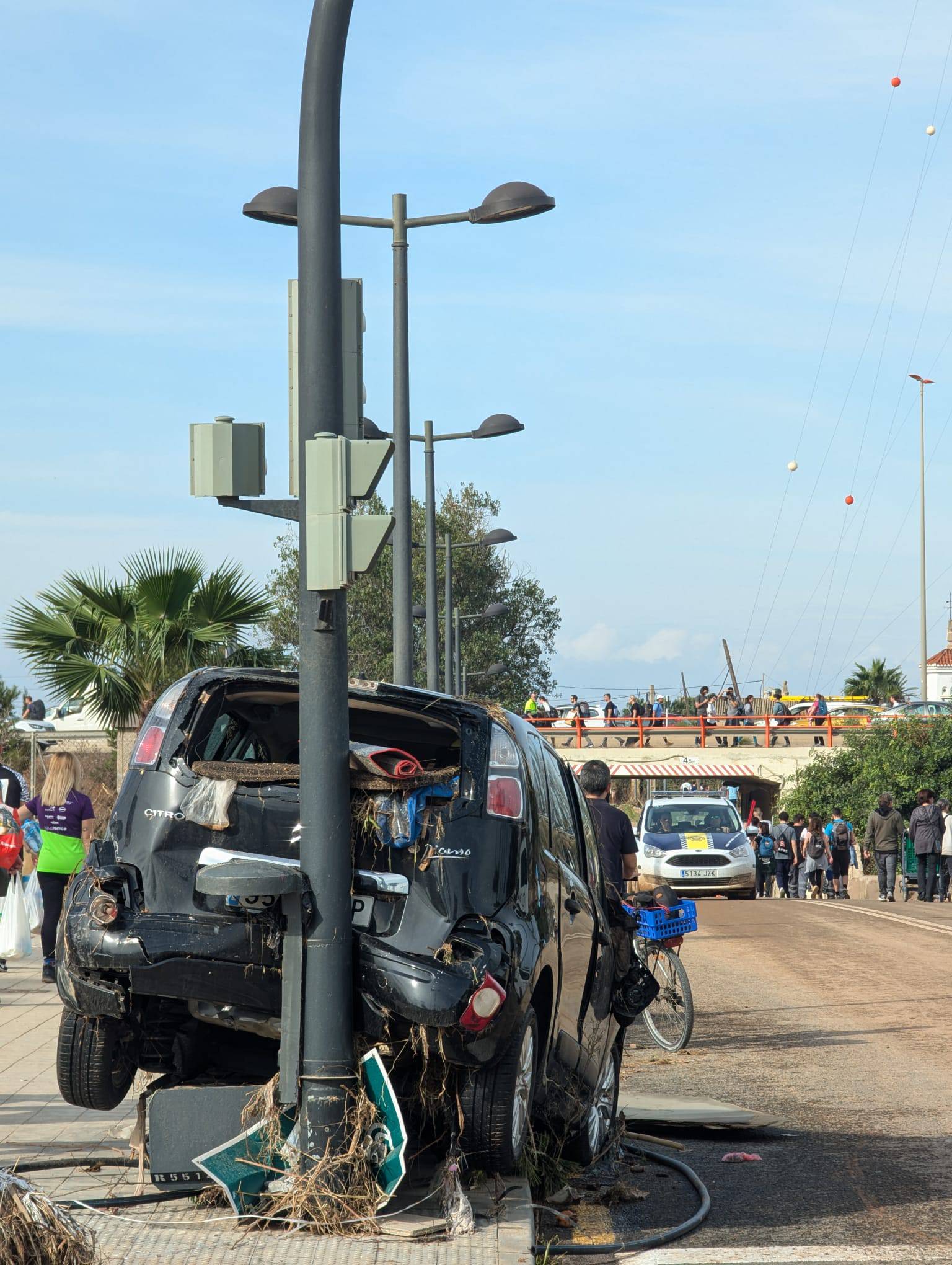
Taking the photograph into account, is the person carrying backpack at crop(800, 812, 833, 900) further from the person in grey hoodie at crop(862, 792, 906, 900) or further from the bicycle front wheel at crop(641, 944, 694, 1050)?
the bicycle front wheel at crop(641, 944, 694, 1050)

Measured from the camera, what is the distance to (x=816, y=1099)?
9.09m

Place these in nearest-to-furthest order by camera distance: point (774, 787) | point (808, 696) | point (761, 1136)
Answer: point (761, 1136) < point (774, 787) < point (808, 696)

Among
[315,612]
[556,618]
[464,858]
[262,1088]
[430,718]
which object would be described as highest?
[556,618]

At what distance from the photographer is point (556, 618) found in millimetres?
82250

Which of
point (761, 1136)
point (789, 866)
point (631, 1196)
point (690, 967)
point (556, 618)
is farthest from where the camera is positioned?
point (556, 618)

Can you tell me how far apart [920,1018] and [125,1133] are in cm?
682

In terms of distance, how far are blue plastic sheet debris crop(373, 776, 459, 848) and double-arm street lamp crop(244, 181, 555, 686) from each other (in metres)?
8.59

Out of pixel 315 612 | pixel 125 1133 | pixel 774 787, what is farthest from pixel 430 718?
pixel 774 787

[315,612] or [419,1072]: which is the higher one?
[315,612]

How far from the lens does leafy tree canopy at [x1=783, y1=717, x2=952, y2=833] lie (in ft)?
144

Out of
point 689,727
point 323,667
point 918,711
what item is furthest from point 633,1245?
point 689,727

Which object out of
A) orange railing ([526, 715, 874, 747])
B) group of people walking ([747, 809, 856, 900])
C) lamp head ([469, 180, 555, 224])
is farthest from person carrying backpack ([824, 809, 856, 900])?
orange railing ([526, 715, 874, 747])

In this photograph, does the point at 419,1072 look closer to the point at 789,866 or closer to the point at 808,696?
the point at 789,866

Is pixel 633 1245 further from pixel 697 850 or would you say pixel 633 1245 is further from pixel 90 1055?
pixel 697 850
